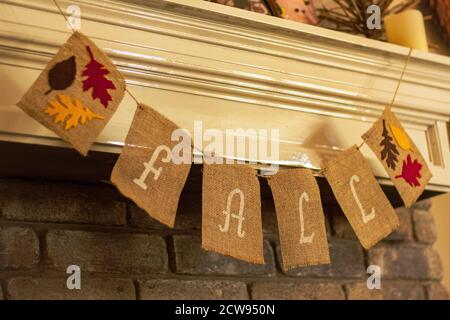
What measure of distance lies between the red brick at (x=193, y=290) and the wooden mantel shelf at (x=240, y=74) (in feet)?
1.11

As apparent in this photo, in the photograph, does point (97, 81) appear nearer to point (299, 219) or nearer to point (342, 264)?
point (299, 219)

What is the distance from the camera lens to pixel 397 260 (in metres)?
1.54

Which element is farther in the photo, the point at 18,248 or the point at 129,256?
the point at 129,256

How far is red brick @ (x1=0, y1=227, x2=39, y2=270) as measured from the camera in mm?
1087

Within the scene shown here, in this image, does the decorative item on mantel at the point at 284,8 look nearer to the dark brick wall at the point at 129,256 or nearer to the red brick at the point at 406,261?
the dark brick wall at the point at 129,256

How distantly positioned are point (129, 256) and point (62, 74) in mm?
470

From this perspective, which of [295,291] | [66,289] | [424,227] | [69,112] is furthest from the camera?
[424,227]

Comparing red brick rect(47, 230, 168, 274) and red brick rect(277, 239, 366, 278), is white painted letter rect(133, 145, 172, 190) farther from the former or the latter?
red brick rect(277, 239, 366, 278)

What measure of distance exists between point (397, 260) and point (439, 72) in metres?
0.52

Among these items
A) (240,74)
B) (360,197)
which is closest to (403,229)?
(360,197)

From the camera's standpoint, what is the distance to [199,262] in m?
1.27

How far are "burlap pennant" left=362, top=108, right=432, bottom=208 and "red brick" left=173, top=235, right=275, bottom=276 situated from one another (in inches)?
15.6
